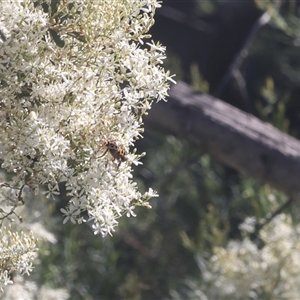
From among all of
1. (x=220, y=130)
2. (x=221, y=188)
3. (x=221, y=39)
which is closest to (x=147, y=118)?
(x=220, y=130)

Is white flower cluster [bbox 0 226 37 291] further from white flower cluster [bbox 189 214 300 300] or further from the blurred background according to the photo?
white flower cluster [bbox 189 214 300 300]

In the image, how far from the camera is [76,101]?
2.53 ft

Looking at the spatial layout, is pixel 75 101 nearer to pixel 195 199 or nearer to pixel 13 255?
pixel 13 255

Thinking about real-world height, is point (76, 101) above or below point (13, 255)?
above

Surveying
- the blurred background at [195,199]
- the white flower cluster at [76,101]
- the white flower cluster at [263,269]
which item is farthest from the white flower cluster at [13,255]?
the white flower cluster at [263,269]

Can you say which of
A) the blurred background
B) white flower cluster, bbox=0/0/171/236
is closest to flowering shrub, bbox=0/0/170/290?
white flower cluster, bbox=0/0/171/236

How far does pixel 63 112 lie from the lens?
767mm

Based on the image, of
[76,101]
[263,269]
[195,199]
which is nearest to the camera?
[76,101]

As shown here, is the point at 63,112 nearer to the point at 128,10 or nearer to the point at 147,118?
the point at 128,10

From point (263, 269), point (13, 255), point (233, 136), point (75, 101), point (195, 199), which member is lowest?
point (195, 199)

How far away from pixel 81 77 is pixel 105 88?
0.04m

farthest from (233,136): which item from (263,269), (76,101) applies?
(76,101)

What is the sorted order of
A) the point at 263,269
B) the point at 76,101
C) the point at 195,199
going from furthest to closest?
1. the point at 195,199
2. the point at 263,269
3. the point at 76,101

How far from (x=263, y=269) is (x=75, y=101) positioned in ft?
3.63
